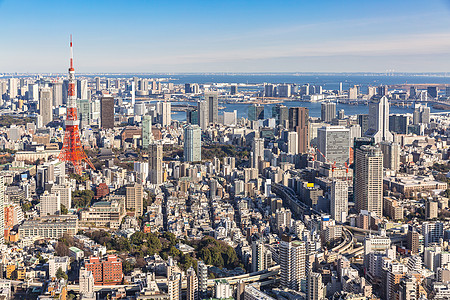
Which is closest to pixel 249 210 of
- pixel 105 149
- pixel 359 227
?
pixel 359 227

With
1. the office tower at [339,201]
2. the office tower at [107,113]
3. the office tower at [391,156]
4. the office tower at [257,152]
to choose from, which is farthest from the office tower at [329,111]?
the office tower at [339,201]

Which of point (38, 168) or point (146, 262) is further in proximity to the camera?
point (38, 168)

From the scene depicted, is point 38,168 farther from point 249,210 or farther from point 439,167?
point 439,167

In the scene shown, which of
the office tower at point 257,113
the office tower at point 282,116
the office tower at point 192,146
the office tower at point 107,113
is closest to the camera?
the office tower at point 192,146

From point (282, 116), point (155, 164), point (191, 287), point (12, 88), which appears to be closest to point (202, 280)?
point (191, 287)

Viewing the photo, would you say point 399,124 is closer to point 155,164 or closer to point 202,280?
Result: point 155,164

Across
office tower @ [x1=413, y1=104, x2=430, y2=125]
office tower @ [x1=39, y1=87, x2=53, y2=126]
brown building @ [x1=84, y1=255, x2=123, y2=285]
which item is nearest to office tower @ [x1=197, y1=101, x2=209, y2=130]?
office tower @ [x1=39, y1=87, x2=53, y2=126]

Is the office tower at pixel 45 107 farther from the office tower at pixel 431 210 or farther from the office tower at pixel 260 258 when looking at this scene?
the office tower at pixel 260 258
